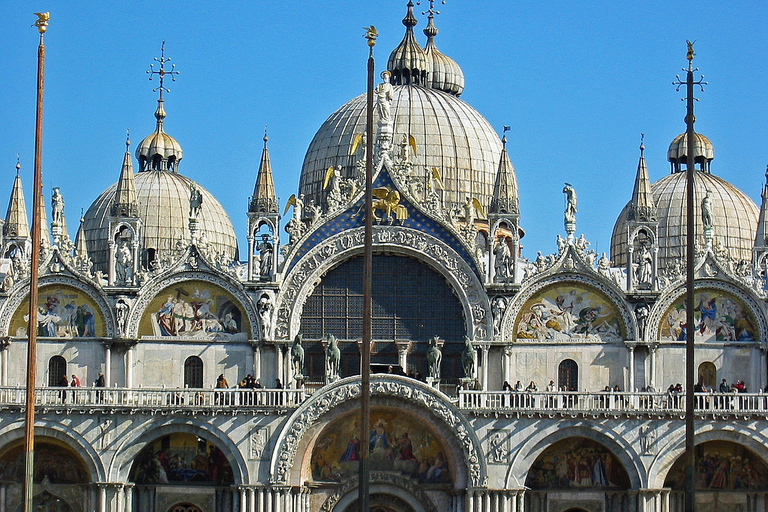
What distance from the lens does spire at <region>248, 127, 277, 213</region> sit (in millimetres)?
67688

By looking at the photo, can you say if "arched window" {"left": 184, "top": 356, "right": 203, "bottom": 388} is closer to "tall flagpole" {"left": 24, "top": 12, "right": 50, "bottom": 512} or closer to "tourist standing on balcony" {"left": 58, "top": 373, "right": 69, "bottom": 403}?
"tourist standing on balcony" {"left": 58, "top": 373, "right": 69, "bottom": 403}

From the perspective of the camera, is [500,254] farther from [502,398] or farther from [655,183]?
[655,183]

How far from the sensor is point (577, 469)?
65.3 m

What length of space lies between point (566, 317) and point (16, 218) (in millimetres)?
21111

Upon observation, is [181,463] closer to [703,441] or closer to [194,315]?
[194,315]

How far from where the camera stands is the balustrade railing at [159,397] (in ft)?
212

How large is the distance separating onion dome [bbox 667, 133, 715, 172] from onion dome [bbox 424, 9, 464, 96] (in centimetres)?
955

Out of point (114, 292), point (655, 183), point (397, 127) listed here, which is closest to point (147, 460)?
point (114, 292)

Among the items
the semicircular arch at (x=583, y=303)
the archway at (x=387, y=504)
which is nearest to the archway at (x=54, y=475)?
the archway at (x=387, y=504)

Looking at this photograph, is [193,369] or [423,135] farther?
[423,135]

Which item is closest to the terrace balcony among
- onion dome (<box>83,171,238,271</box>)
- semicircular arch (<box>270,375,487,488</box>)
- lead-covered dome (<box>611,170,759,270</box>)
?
semicircular arch (<box>270,375,487,488</box>)

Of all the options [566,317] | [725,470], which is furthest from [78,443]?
[725,470]

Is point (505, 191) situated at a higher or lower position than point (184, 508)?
higher

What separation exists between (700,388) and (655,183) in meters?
19.0
